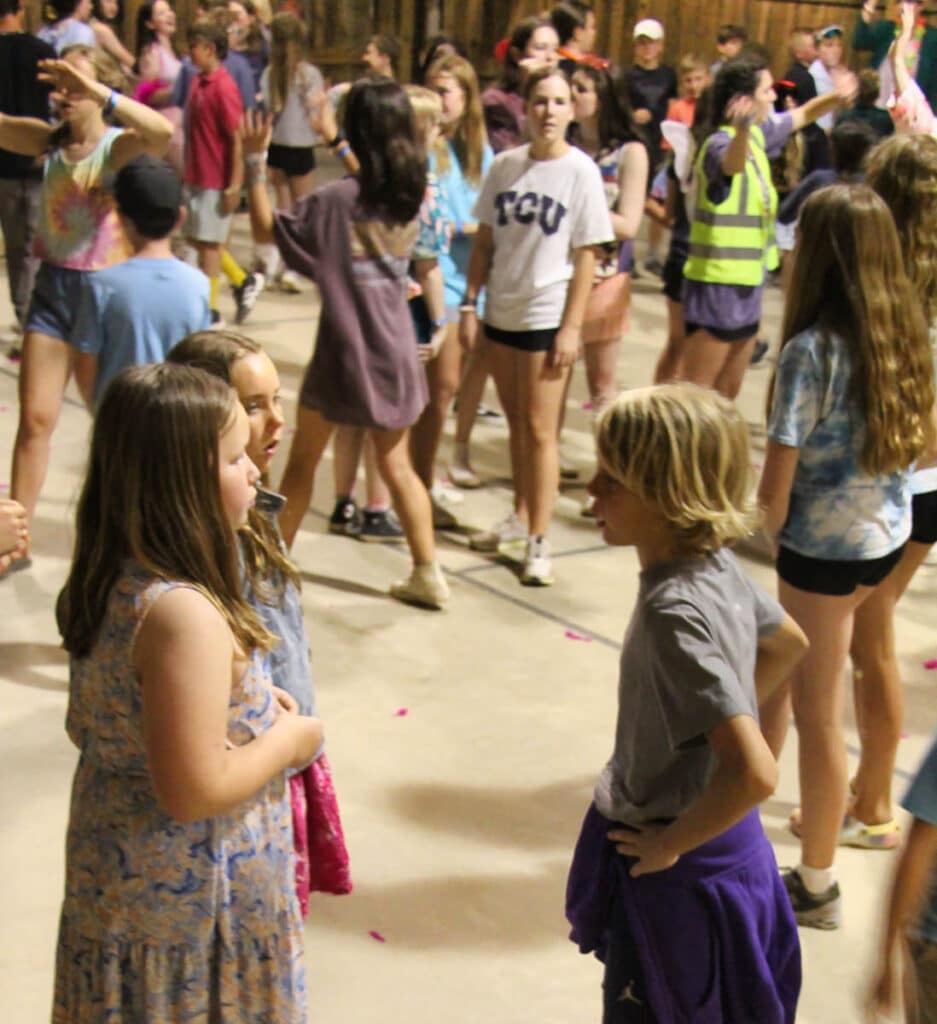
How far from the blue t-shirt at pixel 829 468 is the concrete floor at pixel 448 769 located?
986 mm

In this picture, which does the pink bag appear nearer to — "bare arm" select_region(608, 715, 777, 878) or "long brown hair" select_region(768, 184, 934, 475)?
"bare arm" select_region(608, 715, 777, 878)

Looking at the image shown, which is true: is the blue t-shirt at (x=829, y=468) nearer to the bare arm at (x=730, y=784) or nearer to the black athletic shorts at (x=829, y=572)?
the black athletic shorts at (x=829, y=572)

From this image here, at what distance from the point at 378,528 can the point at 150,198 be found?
220cm

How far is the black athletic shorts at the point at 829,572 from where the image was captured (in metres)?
3.46

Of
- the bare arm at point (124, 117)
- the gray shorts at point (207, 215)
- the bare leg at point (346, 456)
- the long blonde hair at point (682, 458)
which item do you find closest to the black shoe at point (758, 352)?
the gray shorts at point (207, 215)

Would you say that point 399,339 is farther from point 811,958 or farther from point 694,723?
point 694,723

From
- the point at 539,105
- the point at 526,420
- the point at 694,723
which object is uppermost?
the point at 539,105

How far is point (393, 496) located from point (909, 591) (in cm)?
219

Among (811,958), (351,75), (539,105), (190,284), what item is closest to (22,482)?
(190,284)

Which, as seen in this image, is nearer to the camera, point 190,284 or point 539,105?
point 190,284

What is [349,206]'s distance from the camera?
512 cm

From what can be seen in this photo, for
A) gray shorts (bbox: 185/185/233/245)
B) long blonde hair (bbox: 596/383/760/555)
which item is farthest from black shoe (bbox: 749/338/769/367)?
long blonde hair (bbox: 596/383/760/555)

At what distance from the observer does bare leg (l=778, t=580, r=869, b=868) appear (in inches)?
138

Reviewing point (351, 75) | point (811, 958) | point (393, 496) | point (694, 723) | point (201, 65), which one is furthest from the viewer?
point (351, 75)
